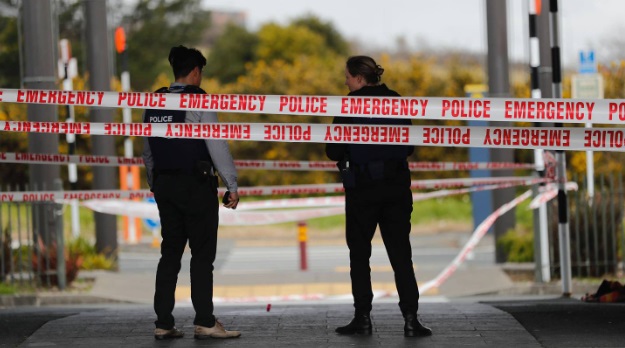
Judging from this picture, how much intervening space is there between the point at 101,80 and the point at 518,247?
5574 millimetres

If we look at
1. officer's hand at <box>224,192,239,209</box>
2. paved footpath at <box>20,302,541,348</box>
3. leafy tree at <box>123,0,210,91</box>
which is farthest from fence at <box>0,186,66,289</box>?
leafy tree at <box>123,0,210,91</box>

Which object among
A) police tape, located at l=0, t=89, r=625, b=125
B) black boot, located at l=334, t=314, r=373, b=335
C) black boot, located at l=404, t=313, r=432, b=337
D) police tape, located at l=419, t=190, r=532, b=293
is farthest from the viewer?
police tape, located at l=419, t=190, r=532, b=293

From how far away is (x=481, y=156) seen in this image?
21.3m

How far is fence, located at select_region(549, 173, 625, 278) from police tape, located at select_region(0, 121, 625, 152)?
652cm

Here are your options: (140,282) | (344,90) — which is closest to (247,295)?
(140,282)

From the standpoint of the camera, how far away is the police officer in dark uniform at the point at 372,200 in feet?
25.7

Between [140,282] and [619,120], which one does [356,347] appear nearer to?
[619,120]

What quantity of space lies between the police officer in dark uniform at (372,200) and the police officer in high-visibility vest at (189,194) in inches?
27.4

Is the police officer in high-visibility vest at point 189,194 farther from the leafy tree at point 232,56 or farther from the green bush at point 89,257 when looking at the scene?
the leafy tree at point 232,56

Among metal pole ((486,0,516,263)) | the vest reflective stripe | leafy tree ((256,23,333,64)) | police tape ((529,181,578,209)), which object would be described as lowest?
police tape ((529,181,578,209))

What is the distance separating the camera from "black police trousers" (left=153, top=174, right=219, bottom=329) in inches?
308

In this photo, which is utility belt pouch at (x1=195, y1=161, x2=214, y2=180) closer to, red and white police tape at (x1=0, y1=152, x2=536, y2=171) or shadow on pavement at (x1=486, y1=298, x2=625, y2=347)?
shadow on pavement at (x1=486, y1=298, x2=625, y2=347)

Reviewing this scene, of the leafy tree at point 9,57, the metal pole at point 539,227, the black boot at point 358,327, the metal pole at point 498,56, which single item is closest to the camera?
the black boot at point 358,327

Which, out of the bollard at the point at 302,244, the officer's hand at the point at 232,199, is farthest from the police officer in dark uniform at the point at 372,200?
the bollard at the point at 302,244
